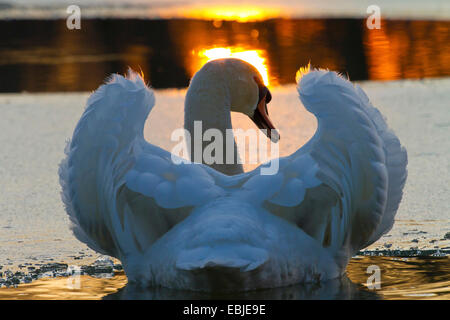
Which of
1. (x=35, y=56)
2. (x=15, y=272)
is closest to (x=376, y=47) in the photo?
(x=35, y=56)

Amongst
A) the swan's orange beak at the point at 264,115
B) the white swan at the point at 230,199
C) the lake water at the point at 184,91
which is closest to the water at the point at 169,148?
the lake water at the point at 184,91

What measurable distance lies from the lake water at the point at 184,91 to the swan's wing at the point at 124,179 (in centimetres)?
33

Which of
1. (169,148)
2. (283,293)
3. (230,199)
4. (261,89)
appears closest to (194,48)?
(169,148)

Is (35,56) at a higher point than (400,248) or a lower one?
higher

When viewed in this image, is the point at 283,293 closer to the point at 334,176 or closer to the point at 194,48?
the point at 334,176

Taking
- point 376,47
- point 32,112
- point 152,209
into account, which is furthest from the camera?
point 376,47

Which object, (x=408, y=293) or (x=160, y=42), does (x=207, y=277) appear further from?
(x=160, y=42)

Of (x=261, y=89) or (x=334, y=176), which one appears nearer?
(x=334, y=176)

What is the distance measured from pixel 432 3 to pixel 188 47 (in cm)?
694

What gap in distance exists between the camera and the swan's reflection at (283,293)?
4594 mm

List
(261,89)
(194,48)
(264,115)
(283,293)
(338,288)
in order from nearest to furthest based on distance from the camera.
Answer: (283,293) < (338,288) < (261,89) < (264,115) < (194,48)

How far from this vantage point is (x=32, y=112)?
1077cm

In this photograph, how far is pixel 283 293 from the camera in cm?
463

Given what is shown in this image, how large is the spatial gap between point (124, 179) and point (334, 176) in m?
1.03
